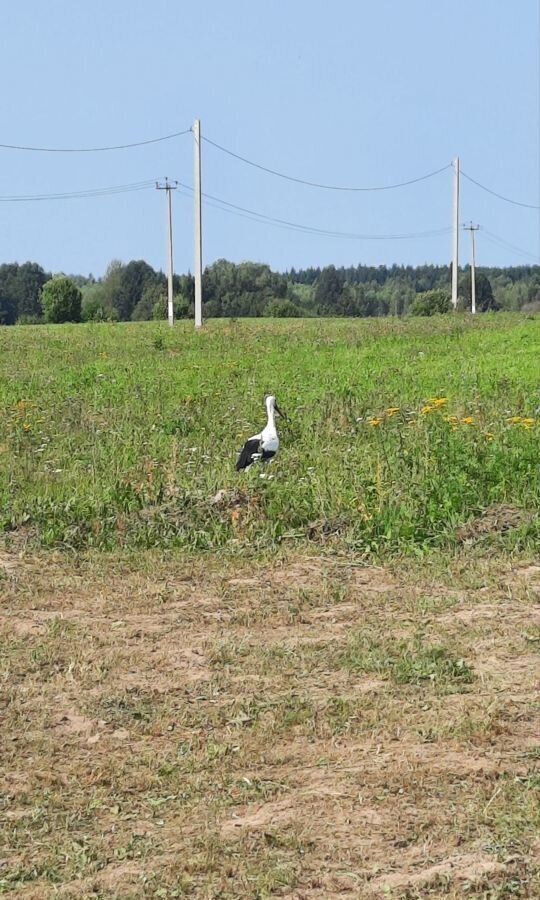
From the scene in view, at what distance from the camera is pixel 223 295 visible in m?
89.1

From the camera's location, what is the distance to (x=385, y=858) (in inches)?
153

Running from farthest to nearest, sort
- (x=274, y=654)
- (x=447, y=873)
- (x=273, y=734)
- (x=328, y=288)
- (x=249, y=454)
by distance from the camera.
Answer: (x=328, y=288), (x=249, y=454), (x=274, y=654), (x=273, y=734), (x=447, y=873)

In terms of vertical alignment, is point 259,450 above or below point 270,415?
below

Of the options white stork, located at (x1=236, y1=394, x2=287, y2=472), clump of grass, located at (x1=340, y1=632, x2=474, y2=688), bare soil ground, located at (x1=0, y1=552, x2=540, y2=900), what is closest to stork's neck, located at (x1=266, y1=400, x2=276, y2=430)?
white stork, located at (x1=236, y1=394, x2=287, y2=472)

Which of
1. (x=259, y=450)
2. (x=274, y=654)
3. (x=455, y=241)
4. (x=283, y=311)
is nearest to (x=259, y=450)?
(x=259, y=450)

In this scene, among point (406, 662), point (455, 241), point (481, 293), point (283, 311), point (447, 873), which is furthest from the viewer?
point (481, 293)

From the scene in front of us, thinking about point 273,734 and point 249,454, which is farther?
point 249,454

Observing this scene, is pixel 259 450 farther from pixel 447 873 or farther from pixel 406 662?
pixel 447 873

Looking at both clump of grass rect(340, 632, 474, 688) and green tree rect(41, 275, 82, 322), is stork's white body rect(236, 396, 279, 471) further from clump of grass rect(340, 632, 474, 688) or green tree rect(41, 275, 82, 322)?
green tree rect(41, 275, 82, 322)

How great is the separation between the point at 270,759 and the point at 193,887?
3.45ft

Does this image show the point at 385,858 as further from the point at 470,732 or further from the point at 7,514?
the point at 7,514

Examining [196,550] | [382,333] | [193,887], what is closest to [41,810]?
[193,887]

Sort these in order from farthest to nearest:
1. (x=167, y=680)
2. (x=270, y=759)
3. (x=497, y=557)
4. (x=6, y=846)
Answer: (x=497, y=557), (x=167, y=680), (x=270, y=759), (x=6, y=846)

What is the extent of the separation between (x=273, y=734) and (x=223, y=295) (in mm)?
85192
